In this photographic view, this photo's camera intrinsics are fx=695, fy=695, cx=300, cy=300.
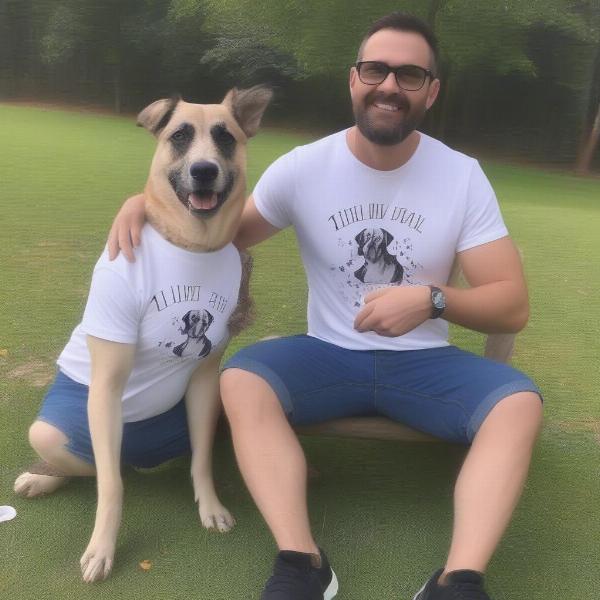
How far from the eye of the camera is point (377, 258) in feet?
7.45

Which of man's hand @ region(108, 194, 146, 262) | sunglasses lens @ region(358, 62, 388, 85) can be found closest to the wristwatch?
sunglasses lens @ region(358, 62, 388, 85)

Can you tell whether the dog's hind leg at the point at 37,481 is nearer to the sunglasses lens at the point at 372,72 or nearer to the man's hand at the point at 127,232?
the man's hand at the point at 127,232

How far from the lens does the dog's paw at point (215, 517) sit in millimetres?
2125

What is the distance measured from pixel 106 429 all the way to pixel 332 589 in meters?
0.75

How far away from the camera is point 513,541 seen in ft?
7.00

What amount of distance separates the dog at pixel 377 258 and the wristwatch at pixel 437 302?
271 mm

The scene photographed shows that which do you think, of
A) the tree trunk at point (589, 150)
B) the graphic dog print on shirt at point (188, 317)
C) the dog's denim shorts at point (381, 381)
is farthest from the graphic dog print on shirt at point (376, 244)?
the tree trunk at point (589, 150)

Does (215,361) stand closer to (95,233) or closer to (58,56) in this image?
(95,233)

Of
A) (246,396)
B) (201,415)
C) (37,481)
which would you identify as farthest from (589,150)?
(37,481)

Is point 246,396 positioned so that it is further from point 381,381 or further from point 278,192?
point 278,192

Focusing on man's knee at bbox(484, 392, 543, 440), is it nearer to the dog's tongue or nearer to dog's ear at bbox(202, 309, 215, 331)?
dog's ear at bbox(202, 309, 215, 331)

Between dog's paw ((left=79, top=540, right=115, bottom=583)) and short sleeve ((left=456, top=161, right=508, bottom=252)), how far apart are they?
1389mm

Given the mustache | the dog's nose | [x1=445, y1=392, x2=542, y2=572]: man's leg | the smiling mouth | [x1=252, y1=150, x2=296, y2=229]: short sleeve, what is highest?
the mustache

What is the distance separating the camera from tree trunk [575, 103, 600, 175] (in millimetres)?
16781
